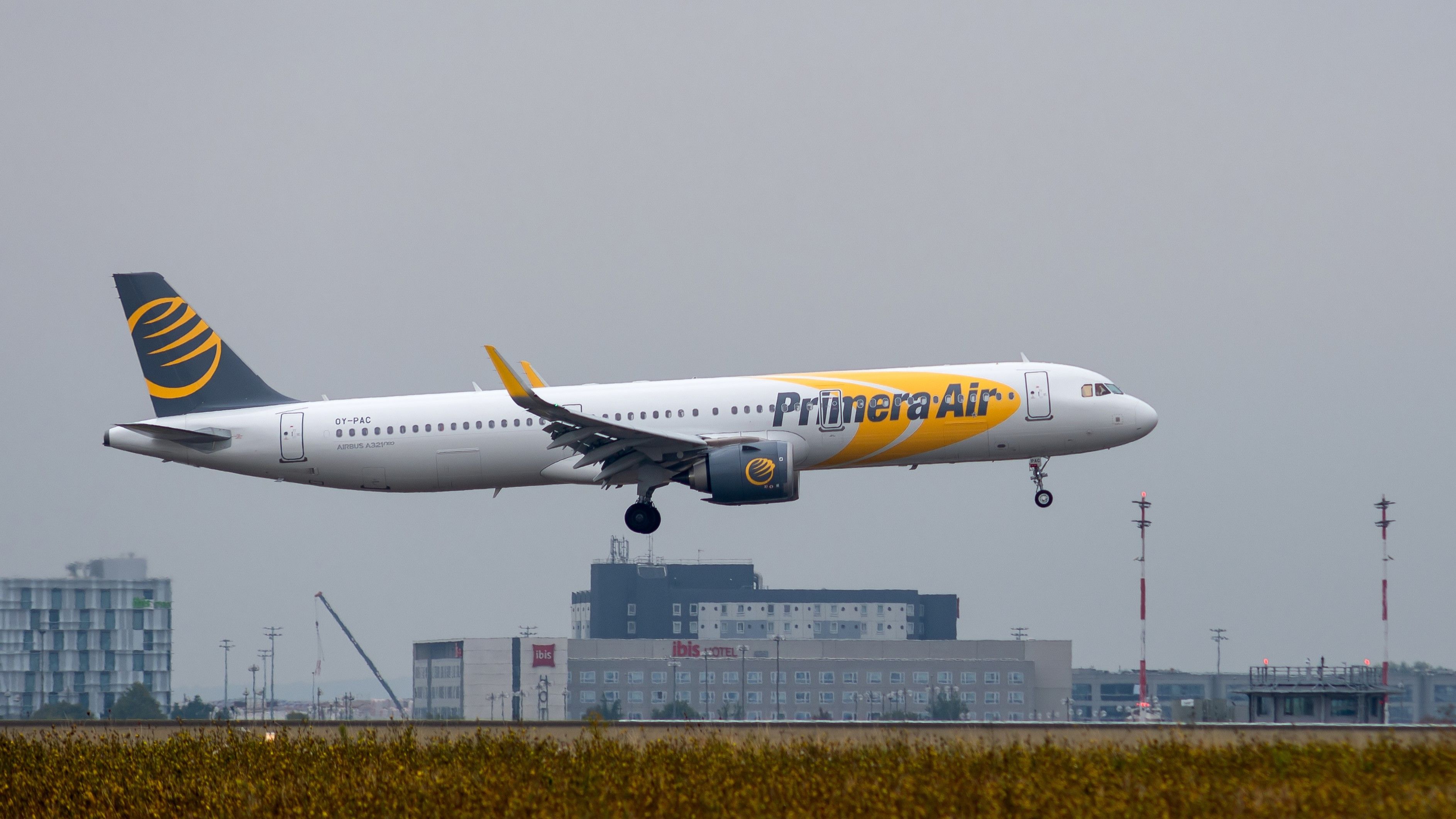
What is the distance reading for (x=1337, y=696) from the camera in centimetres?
6388

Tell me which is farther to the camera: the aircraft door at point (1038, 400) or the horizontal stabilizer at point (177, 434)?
the horizontal stabilizer at point (177, 434)

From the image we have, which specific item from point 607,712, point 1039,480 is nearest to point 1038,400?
point 1039,480

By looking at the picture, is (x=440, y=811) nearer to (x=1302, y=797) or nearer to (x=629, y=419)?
(x=1302, y=797)

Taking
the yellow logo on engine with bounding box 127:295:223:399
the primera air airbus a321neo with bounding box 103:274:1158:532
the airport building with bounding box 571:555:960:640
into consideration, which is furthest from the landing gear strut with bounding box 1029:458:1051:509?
the airport building with bounding box 571:555:960:640

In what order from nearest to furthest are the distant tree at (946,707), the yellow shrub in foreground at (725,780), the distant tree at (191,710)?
the yellow shrub in foreground at (725,780), the distant tree at (191,710), the distant tree at (946,707)

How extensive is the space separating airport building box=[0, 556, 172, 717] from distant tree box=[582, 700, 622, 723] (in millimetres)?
57297

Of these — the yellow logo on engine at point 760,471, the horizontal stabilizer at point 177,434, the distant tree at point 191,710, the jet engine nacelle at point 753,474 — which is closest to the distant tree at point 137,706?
the distant tree at point 191,710

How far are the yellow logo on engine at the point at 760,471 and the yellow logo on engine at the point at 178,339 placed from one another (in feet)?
58.8

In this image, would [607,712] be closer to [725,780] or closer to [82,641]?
[725,780]

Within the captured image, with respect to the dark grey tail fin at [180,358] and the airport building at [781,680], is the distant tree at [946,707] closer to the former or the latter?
the airport building at [781,680]

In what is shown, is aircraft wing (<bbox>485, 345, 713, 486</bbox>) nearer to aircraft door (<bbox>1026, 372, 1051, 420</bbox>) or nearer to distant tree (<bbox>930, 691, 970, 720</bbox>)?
aircraft door (<bbox>1026, 372, 1051, 420</bbox>)

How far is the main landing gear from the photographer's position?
48125 mm

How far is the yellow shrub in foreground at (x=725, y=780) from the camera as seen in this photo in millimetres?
24078

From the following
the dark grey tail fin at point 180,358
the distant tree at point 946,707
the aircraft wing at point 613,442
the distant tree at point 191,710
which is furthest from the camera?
the distant tree at point 946,707
